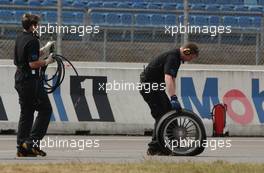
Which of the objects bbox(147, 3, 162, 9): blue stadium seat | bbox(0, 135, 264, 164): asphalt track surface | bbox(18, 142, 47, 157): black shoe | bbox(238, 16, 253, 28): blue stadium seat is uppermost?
bbox(147, 3, 162, 9): blue stadium seat

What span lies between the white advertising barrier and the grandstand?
76 cm

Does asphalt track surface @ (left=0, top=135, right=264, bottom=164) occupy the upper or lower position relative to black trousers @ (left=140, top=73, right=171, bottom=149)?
lower

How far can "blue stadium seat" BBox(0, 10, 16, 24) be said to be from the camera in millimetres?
18469

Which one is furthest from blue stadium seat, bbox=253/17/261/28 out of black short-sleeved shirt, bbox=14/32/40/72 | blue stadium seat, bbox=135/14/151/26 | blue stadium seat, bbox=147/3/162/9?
black short-sleeved shirt, bbox=14/32/40/72

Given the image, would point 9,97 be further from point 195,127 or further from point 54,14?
point 195,127

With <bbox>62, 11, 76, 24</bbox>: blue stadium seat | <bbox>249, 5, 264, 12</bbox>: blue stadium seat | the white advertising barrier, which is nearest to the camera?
the white advertising barrier

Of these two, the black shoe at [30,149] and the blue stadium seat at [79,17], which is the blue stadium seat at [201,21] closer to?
the blue stadium seat at [79,17]

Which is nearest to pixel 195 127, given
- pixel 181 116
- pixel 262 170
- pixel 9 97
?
pixel 181 116

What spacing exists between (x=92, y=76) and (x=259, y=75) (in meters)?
3.25

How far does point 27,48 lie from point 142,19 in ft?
24.2

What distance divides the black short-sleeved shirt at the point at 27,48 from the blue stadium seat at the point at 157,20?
7067 mm

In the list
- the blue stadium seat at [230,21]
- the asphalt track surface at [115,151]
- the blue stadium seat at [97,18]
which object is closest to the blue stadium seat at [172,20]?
the blue stadium seat at [230,21]

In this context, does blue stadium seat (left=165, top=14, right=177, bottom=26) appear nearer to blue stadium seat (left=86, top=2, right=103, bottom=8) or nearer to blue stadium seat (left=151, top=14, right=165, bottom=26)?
blue stadium seat (left=151, top=14, right=165, bottom=26)

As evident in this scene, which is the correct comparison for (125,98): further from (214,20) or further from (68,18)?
(214,20)
